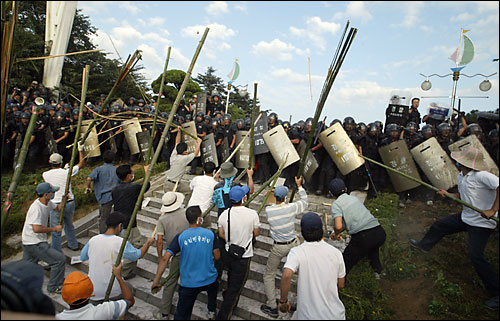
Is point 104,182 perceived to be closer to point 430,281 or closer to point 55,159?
point 55,159

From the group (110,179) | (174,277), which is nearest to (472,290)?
(174,277)

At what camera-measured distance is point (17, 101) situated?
11.6m

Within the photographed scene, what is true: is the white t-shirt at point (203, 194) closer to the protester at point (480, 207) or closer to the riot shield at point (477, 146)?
the protester at point (480, 207)

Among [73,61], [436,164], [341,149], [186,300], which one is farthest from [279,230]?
[73,61]

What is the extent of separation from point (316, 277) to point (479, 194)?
109 inches

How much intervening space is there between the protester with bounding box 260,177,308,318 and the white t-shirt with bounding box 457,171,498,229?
2.23 meters

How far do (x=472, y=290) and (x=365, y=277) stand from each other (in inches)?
56.9

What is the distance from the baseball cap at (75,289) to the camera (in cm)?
240

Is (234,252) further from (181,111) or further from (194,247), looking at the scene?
(181,111)

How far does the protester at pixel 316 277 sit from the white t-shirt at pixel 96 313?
61.4 inches

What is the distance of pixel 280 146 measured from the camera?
7.43 meters

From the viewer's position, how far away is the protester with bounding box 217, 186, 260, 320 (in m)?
3.67

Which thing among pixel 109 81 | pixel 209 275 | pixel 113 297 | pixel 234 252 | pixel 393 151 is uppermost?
pixel 109 81

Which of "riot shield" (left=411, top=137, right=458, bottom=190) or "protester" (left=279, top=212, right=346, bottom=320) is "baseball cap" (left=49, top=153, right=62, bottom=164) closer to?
"protester" (left=279, top=212, right=346, bottom=320)
